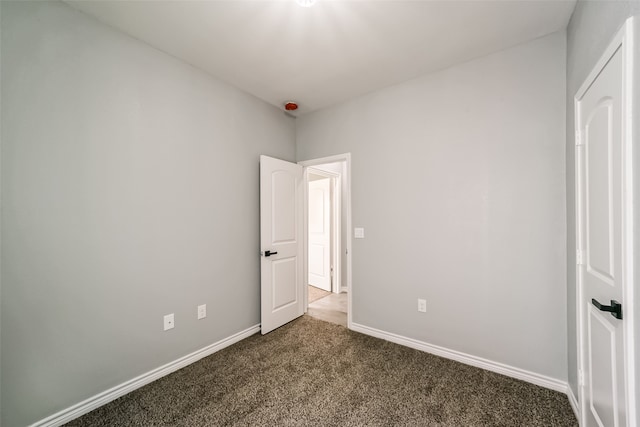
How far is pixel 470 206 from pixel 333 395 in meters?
1.82

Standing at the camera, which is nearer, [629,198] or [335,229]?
[629,198]

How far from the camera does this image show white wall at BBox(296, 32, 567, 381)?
1.93 meters

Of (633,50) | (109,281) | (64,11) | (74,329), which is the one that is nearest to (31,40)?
(64,11)

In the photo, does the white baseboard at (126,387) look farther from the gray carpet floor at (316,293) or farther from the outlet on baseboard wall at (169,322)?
the gray carpet floor at (316,293)

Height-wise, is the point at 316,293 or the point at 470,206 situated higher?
the point at 470,206

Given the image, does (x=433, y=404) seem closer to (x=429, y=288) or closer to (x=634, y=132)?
(x=429, y=288)

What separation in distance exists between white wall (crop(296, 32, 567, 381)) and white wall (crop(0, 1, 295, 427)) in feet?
4.95

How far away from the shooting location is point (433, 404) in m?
1.76

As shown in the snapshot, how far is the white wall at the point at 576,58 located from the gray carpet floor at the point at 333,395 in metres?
0.46

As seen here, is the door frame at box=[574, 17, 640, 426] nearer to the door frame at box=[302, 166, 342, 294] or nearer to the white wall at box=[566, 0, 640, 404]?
the white wall at box=[566, 0, 640, 404]

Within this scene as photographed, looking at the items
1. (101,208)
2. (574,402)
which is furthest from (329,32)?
(574,402)

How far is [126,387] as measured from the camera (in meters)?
1.88

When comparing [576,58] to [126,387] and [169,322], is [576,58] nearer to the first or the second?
[169,322]

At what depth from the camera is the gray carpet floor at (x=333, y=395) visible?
164 centimetres
